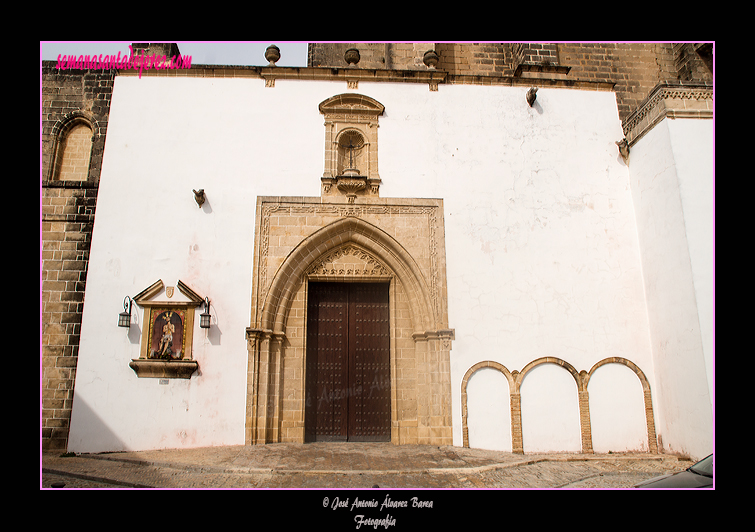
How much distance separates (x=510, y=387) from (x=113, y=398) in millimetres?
5889

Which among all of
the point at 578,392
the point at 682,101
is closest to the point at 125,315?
the point at 578,392

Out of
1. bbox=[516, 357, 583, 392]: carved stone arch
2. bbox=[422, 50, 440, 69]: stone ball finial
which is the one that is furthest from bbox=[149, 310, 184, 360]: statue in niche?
bbox=[422, 50, 440, 69]: stone ball finial

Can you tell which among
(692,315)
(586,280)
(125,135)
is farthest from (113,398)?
(692,315)

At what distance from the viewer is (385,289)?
8.15 metres

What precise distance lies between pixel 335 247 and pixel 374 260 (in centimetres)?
68

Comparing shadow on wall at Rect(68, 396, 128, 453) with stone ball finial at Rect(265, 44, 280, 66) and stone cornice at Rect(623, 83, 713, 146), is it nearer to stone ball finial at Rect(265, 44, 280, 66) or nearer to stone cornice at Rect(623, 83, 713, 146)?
stone ball finial at Rect(265, 44, 280, 66)

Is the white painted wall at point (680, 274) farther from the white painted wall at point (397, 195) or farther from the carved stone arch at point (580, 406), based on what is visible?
the carved stone arch at point (580, 406)

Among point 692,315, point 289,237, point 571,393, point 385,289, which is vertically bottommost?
point 571,393

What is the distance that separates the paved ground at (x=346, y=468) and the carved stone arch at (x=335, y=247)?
1905 mm

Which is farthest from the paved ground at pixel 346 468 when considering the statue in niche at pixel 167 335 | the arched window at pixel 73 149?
the arched window at pixel 73 149

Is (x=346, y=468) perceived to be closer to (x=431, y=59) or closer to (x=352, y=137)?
(x=352, y=137)

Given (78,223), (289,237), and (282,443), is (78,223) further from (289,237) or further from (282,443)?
(282,443)

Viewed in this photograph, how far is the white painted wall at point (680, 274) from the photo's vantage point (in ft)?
21.6

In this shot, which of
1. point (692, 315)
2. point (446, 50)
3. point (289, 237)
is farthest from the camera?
point (446, 50)
